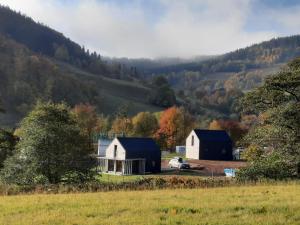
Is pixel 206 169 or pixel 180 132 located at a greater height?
pixel 180 132

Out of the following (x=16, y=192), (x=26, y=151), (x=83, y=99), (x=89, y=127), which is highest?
Result: (x=83, y=99)

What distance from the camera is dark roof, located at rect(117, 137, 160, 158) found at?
70.6 m

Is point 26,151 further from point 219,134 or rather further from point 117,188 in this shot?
point 219,134

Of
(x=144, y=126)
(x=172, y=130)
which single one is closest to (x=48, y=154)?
(x=172, y=130)

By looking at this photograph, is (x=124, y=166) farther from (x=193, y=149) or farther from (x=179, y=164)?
(x=193, y=149)

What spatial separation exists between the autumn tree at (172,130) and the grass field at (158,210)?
86.7 m

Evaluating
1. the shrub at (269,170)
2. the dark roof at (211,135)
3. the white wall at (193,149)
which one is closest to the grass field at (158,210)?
the shrub at (269,170)

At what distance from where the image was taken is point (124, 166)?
70.2m

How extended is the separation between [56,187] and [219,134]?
64.8 metres

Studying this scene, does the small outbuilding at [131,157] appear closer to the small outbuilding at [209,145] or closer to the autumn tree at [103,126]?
the small outbuilding at [209,145]

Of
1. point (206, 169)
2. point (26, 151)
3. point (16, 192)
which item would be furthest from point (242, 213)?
point (206, 169)

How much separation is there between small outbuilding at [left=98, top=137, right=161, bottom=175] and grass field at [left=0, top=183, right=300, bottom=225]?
165 ft

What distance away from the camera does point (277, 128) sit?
1457 inches

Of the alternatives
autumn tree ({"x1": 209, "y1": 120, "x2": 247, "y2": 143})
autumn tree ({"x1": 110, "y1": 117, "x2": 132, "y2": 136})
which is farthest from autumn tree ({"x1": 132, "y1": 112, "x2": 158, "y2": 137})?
autumn tree ({"x1": 209, "y1": 120, "x2": 247, "y2": 143})
